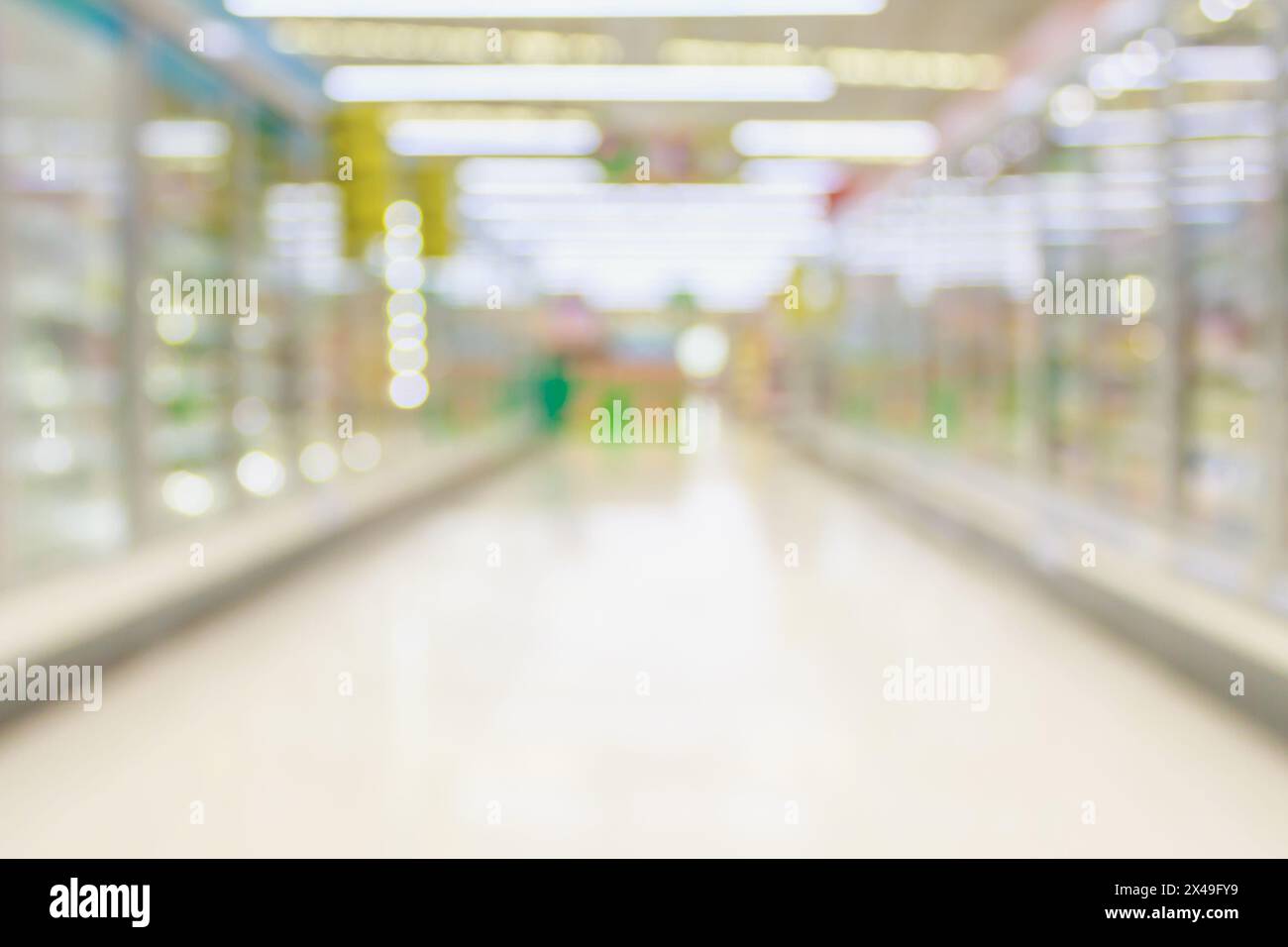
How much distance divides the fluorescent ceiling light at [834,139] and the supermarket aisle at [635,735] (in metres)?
5.26

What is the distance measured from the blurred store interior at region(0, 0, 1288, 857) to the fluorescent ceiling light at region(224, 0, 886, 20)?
40mm

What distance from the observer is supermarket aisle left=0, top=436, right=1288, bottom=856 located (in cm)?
267

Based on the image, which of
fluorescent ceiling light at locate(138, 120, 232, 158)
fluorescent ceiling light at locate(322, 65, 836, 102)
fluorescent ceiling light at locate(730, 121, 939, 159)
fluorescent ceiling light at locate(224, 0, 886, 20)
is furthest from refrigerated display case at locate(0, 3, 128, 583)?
fluorescent ceiling light at locate(730, 121, 939, 159)

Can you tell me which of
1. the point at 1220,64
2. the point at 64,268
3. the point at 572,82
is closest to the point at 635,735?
the point at 1220,64

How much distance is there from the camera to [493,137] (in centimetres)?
1003

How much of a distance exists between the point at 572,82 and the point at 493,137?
185 centimetres

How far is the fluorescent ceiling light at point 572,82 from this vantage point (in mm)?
8039

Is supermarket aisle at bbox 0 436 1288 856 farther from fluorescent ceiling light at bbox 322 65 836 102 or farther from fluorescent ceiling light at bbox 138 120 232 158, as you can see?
fluorescent ceiling light at bbox 322 65 836 102

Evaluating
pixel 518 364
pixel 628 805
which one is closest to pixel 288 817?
pixel 628 805

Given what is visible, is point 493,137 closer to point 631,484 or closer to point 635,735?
point 631,484

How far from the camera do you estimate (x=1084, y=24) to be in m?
5.34

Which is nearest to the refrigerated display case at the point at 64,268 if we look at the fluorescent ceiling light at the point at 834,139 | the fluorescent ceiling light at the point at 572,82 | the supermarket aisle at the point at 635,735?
the supermarket aisle at the point at 635,735
